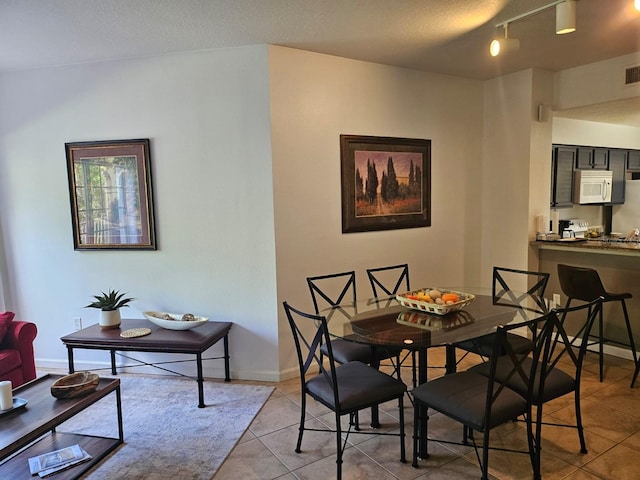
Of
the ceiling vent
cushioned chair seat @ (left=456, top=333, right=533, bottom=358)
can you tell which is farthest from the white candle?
the ceiling vent

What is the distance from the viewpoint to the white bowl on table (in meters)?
3.26

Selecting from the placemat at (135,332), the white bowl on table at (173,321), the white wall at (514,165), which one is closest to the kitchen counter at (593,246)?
the white wall at (514,165)

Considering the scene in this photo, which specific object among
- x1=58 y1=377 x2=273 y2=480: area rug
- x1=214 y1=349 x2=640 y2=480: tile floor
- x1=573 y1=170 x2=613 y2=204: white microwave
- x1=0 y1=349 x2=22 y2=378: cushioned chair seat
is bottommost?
x1=214 y1=349 x2=640 y2=480: tile floor

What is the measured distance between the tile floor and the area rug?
4.9 inches

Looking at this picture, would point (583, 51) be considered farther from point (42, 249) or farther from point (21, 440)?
point (42, 249)

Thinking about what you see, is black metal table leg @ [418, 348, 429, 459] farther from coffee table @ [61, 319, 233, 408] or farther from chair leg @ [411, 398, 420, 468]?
coffee table @ [61, 319, 233, 408]

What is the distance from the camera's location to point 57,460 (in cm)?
240

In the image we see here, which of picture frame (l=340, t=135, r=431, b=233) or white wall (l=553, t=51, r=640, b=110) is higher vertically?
white wall (l=553, t=51, r=640, b=110)

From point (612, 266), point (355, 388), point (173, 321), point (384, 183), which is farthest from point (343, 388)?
point (612, 266)

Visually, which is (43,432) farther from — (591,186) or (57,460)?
(591,186)

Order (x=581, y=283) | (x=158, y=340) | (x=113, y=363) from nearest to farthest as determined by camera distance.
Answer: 1. (x=158, y=340)
2. (x=581, y=283)
3. (x=113, y=363)

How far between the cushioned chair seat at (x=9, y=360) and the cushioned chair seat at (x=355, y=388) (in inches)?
85.8

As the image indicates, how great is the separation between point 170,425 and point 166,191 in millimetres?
1799

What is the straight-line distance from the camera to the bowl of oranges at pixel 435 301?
8.37 ft
